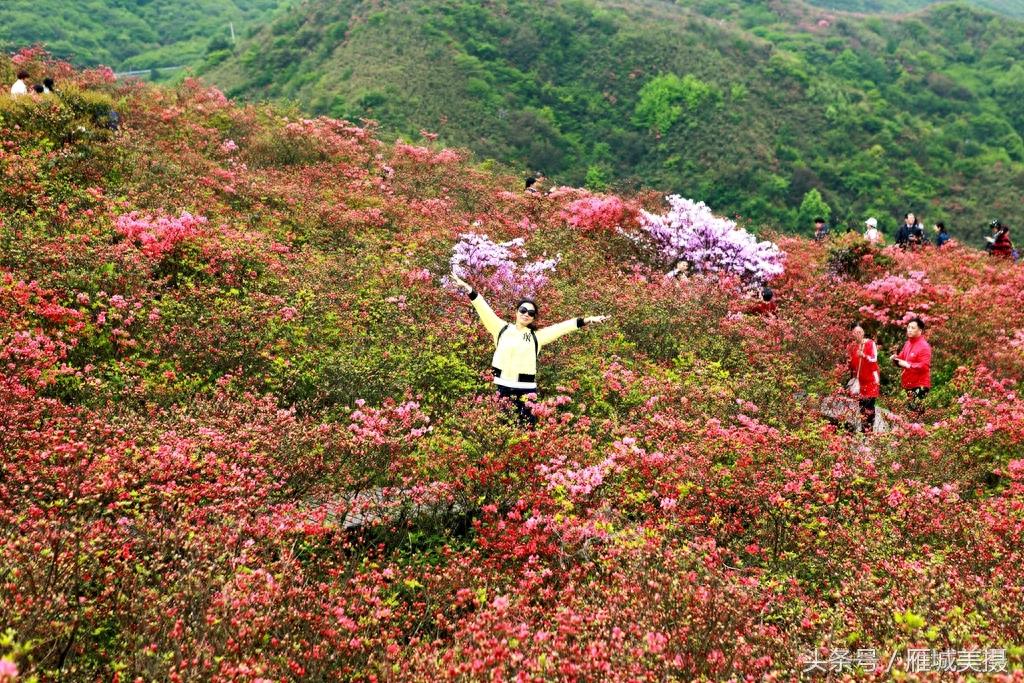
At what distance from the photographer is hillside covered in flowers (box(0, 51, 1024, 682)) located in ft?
15.1

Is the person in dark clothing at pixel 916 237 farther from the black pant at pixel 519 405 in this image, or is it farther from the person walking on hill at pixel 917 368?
the black pant at pixel 519 405

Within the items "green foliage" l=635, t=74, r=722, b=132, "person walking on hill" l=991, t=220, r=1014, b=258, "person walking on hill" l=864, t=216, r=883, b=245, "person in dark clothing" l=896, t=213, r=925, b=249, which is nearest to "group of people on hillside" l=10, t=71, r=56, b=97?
"person walking on hill" l=864, t=216, r=883, b=245

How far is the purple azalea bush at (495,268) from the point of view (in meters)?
13.2

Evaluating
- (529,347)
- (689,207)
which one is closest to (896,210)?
(689,207)

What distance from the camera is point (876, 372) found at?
35.0 ft

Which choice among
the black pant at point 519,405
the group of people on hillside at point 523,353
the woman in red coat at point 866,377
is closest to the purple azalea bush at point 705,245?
the woman in red coat at point 866,377

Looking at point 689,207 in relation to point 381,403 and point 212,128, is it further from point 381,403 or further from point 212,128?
point 212,128

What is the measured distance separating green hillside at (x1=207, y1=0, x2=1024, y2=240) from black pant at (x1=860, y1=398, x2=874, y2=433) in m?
30.0

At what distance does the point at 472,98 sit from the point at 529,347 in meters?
39.6

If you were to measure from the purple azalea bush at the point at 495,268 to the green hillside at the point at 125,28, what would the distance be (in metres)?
48.9

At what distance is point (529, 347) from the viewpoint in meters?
8.70

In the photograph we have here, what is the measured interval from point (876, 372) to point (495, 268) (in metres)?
6.22

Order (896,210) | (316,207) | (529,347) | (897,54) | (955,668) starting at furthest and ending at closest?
1. (897,54)
2. (896,210)
3. (316,207)
4. (529,347)
5. (955,668)

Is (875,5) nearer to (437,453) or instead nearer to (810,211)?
(810,211)
